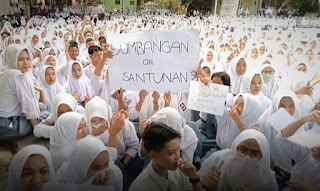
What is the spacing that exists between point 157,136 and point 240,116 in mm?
408

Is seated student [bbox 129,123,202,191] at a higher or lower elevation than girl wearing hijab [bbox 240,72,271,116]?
lower

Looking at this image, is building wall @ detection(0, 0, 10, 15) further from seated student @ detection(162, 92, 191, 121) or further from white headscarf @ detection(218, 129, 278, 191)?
white headscarf @ detection(218, 129, 278, 191)

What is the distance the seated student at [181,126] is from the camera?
4.18ft

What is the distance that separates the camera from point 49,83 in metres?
1.35

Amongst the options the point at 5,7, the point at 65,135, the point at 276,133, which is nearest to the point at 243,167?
the point at 276,133

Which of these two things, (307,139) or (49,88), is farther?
(49,88)

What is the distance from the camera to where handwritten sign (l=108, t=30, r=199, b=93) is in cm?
123

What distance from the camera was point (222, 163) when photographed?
4.36 feet

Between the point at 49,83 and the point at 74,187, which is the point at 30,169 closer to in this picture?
the point at 74,187

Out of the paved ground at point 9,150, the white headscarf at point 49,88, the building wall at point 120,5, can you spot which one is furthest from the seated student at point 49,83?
the building wall at point 120,5

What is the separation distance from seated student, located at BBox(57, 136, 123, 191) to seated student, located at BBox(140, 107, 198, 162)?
0.21 metres

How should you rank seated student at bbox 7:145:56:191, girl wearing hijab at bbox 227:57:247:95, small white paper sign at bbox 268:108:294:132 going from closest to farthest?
seated student at bbox 7:145:56:191, small white paper sign at bbox 268:108:294:132, girl wearing hijab at bbox 227:57:247:95

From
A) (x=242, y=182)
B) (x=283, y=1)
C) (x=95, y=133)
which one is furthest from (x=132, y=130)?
(x=283, y=1)

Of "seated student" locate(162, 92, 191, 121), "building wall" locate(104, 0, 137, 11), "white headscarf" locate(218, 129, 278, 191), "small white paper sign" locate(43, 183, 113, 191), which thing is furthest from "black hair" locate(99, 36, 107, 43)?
"white headscarf" locate(218, 129, 278, 191)
